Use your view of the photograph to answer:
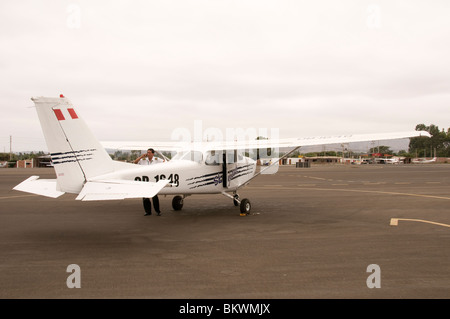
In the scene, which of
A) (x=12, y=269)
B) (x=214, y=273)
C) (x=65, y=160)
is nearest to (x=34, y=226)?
(x=65, y=160)

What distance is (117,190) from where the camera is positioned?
747 cm

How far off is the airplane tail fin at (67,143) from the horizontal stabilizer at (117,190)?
57 cm

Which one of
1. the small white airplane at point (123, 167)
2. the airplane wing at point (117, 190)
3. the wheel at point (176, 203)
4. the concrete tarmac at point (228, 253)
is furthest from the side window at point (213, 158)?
the airplane wing at point (117, 190)

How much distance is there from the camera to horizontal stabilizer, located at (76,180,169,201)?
7.19 meters

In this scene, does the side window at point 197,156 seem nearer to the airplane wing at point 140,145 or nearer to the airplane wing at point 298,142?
the airplane wing at point 298,142

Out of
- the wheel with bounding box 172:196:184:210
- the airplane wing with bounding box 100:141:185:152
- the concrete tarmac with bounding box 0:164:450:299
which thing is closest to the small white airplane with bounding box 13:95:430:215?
the wheel with bounding box 172:196:184:210

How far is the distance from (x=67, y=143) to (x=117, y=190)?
1.74 metres

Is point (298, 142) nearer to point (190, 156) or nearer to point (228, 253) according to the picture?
point (190, 156)

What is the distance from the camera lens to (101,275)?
17.9 feet

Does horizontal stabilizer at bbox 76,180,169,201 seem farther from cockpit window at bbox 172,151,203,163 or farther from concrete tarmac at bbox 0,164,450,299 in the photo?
cockpit window at bbox 172,151,203,163

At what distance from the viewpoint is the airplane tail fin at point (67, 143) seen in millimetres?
7941
